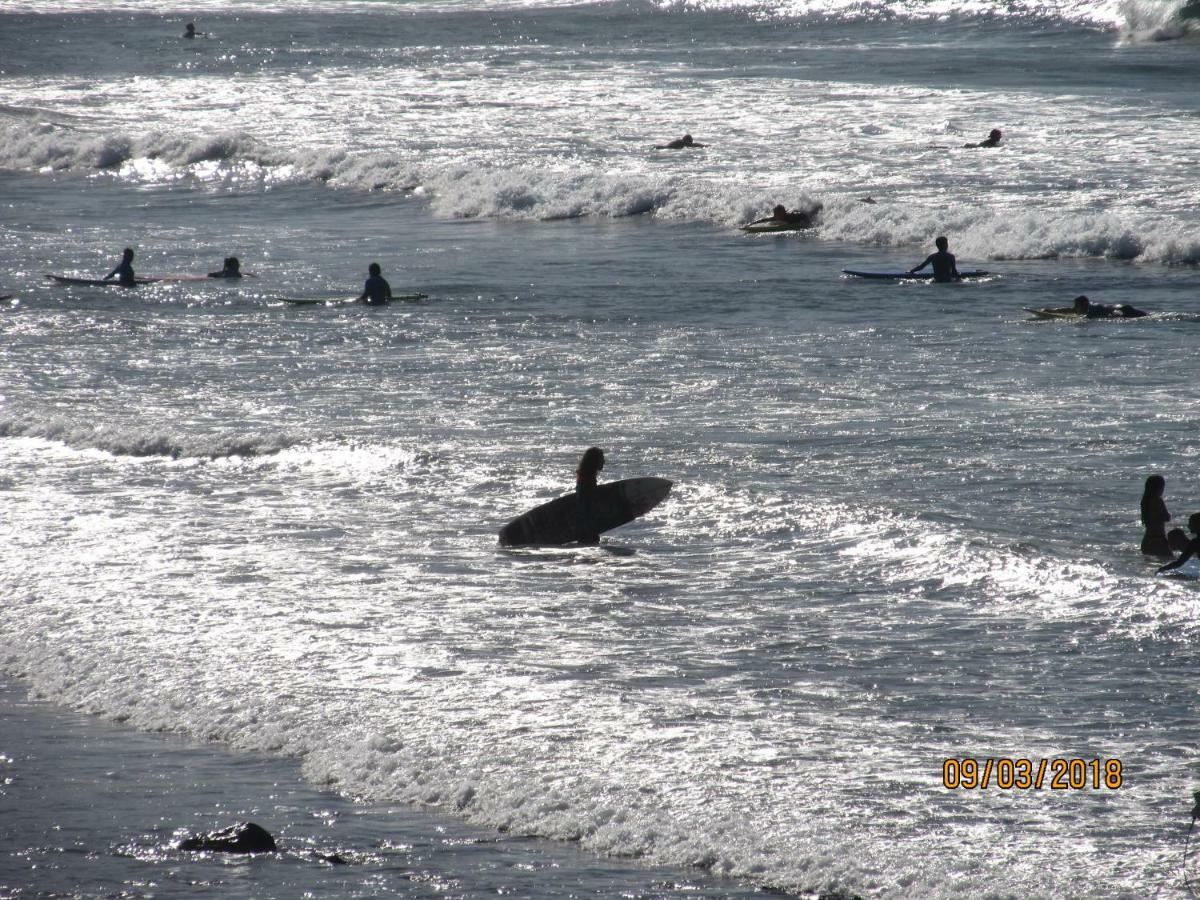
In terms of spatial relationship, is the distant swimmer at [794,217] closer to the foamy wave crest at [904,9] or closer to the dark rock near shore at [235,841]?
the dark rock near shore at [235,841]

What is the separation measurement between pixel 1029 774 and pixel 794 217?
2679cm

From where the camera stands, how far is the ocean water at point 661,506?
9117 millimetres

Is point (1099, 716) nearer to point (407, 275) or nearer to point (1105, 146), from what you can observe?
point (407, 275)

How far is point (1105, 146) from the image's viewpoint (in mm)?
41594

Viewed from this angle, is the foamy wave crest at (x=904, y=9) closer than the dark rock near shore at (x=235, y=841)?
No

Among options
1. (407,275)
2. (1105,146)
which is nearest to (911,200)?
(1105,146)

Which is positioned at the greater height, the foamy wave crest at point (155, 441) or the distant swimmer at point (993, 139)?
the distant swimmer at point (993, 139)

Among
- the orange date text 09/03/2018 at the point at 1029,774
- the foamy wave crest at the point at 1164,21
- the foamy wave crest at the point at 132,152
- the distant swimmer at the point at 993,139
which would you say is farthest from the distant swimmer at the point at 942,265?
the foamy wave crest at the point at 1164,21

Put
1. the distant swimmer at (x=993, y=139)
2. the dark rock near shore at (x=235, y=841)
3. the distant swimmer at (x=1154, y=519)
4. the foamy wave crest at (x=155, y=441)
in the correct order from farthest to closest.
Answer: the distant swimmer at (x=993, y=139) → the foamy wave crest at (x=155, y=441) → the distant swimmer at (x=1154, y=519) → the dark rock near shore at (x=235, y=841)

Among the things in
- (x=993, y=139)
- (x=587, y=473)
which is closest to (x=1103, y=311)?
(x=587, y=473)

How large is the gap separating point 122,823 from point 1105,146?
37.8 metres

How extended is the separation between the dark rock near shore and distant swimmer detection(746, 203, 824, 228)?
2773 centimetres

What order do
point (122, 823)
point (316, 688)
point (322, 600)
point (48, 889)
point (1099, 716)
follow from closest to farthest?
point (48, 889)
point (122, 823)
point (1099, 716)
point (316, 688)
point (322, 600)

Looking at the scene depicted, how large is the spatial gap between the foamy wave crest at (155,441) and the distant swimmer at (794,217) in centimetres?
1917
